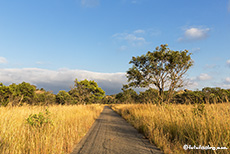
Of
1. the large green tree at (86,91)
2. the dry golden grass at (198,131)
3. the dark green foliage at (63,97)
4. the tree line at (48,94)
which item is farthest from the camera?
the dark green foliage at (63,97)

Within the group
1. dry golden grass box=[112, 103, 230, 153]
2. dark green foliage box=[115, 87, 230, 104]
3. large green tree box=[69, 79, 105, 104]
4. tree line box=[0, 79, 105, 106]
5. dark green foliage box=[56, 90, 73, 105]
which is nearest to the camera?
dry golden grass box=[112, 103, 230, 153]

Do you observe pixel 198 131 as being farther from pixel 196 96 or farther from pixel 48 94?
pixel 196 96

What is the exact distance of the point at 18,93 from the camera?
88.7ft

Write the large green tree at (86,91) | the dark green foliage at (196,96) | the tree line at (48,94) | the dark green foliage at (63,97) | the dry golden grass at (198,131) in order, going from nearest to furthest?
the dry golden grass at (198,131)
the dark green foliage at (196,96)
the tree line at (48,94)
the large green tree at (86,91)
the dark green foliage at (63,97)

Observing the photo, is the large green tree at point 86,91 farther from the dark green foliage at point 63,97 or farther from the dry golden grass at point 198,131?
the dry golden grass at point 198,131

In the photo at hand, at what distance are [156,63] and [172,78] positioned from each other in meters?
2.90

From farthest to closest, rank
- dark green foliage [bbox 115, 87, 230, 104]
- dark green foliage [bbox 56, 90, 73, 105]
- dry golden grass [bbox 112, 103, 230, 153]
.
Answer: dark green foliage [bbox 56, 90, 73, 105] → dark green foliage [bbox 115, 87, 230, 104] → dry golden grass [bbox 112, 103, 230, 153]

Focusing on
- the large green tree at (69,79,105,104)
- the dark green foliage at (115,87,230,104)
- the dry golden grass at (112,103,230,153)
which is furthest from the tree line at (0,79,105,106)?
the dry golden grass at (112,103,230,153)

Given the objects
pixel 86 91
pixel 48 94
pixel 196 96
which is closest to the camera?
pixel 48 94

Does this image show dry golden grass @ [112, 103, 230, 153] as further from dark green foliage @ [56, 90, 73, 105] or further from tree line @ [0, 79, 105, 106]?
dark green foliage @ [56, 90, 73, 105]

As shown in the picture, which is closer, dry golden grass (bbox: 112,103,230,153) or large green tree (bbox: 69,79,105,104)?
dry golden grass (bbox: 112,103,230,153)

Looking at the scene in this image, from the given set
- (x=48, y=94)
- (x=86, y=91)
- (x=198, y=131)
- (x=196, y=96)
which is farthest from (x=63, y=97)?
(x=196, y=96)

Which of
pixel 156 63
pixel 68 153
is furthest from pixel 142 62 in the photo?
pixel 68 153

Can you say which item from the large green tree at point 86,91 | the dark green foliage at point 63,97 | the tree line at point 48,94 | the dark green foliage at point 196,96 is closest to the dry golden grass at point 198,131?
the dark green foliage at point 196,96
